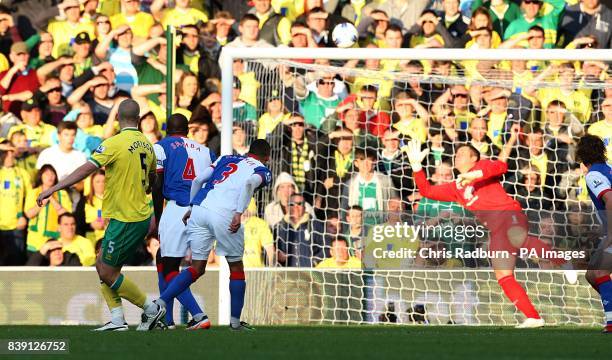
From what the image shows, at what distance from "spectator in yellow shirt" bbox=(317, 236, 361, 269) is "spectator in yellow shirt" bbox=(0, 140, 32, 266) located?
A: 390 centimetres

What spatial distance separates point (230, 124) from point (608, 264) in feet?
14.3

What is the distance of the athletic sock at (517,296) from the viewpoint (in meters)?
11.6

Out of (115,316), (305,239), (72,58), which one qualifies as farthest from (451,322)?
(72,58)

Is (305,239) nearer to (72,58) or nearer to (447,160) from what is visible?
(447,160)

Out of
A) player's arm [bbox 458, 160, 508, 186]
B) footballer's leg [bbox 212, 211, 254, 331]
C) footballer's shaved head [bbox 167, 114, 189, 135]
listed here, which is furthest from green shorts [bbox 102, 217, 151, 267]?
player's arm [bbox 458, 160, 508, 186]

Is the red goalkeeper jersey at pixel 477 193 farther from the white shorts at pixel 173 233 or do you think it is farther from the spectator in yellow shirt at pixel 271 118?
the spectator in yellow shirt at pixel 271 118

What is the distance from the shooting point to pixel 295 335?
9.39m

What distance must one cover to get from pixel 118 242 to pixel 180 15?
7.27 meters

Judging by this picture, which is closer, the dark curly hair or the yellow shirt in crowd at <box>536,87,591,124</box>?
the dark curly hair

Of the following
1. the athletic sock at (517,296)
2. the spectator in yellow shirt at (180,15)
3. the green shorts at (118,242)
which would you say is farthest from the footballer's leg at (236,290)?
the spectator in yellow shirt at (180,15)

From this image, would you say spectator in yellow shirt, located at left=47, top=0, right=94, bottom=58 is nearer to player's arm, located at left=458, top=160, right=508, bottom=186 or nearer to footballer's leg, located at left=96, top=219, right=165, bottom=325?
player's arm, located at left=458, top=160, right=508, bottom=186

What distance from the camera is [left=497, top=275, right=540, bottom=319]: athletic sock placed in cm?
1158

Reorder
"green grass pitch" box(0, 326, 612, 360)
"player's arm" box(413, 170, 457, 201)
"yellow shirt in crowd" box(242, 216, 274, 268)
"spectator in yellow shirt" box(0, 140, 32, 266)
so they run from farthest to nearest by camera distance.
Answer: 1. "spectator in yellow shirt" box(0, 140, 32, 266)
2. "yellow shirt in crowd" box(242, 216, 274, 268)
3. "player's arm" box(413, 170, 457, 201)
4. "green grass pitch" box(0, 326, 612, 360)

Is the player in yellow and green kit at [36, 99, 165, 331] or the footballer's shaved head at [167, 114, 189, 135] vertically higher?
the footballer's shaved head at [167, 114, 189, 135]
